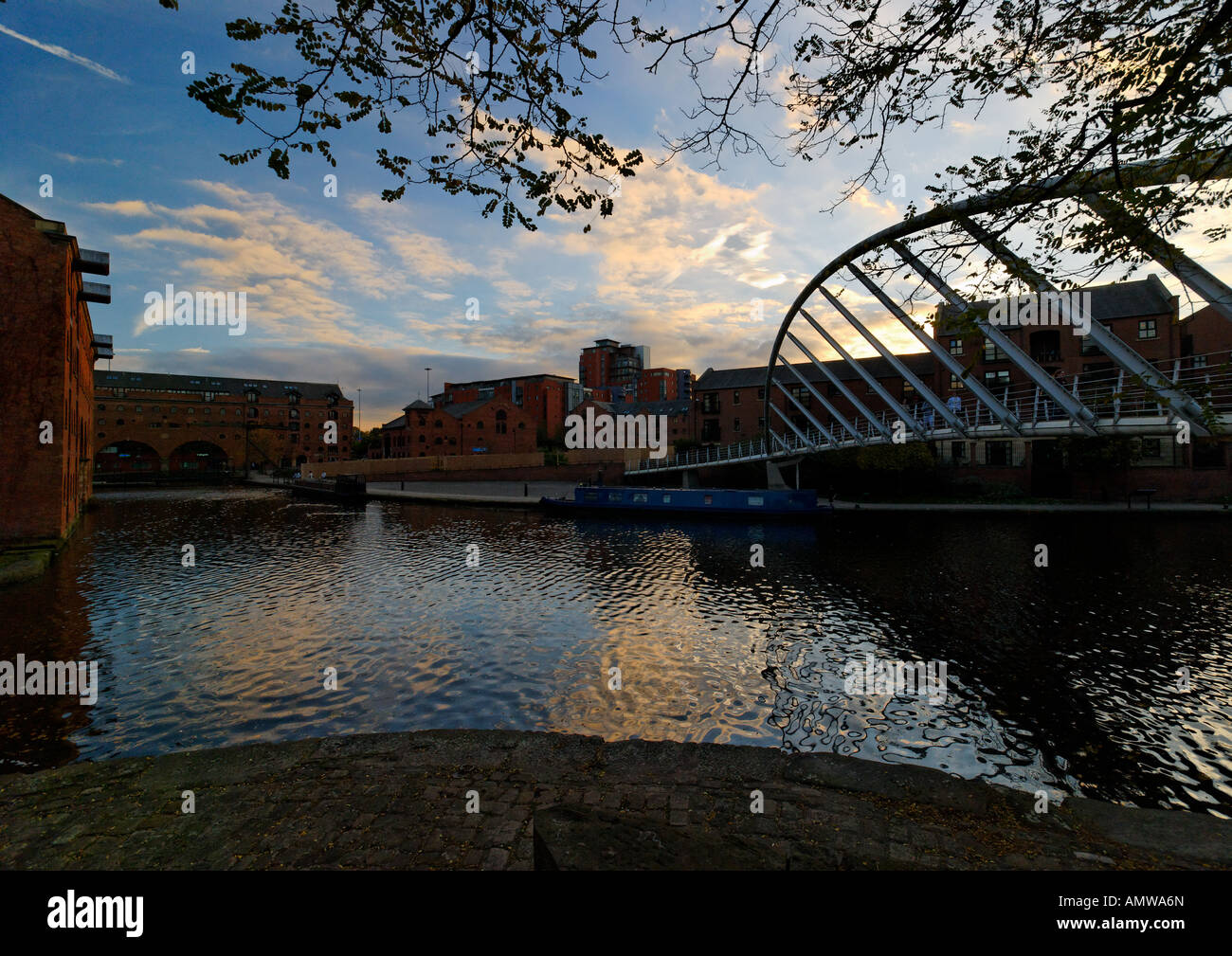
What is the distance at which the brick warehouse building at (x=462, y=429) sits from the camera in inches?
3187

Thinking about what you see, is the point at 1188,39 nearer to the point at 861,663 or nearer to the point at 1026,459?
the point at 861,663

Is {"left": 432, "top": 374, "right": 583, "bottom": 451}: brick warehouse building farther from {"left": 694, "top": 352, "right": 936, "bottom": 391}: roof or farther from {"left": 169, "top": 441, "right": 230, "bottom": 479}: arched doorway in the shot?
{"left": 694, "top": 352, "right": 936, "bottom": 391}: roof

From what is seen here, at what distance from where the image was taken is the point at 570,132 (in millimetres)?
5359

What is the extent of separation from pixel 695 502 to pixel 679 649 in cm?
2436

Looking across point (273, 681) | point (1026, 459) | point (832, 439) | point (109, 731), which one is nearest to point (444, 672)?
point (273, 681)

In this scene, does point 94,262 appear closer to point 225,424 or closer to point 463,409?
point 463,409

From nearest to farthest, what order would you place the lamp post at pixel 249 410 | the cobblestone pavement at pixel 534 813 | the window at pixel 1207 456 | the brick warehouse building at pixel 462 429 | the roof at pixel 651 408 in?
the cobblestone pavement at pixel 534 813 → the window at pixel 1207 456 → the brick warehouse building at pixel 462 429 → the roof at pixel 651 408 → the lamp post at pixel 249 410

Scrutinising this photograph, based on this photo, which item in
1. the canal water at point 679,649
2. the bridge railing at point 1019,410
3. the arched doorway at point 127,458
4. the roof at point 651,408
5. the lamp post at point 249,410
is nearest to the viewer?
the canal water at point 679,649

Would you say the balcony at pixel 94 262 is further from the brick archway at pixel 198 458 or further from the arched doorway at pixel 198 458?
the brick archway at pixel 198 458

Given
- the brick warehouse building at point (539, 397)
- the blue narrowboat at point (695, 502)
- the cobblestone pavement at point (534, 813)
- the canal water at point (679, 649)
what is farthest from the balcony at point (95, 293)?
the brick warehouse building at point (539, 397)

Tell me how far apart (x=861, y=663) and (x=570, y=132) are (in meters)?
9.93

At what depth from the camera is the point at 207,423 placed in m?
93.2

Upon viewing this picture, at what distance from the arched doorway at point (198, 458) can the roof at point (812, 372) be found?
79685 millimetres

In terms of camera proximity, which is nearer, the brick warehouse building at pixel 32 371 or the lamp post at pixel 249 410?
the brick warehouse building at pixel 32 371
